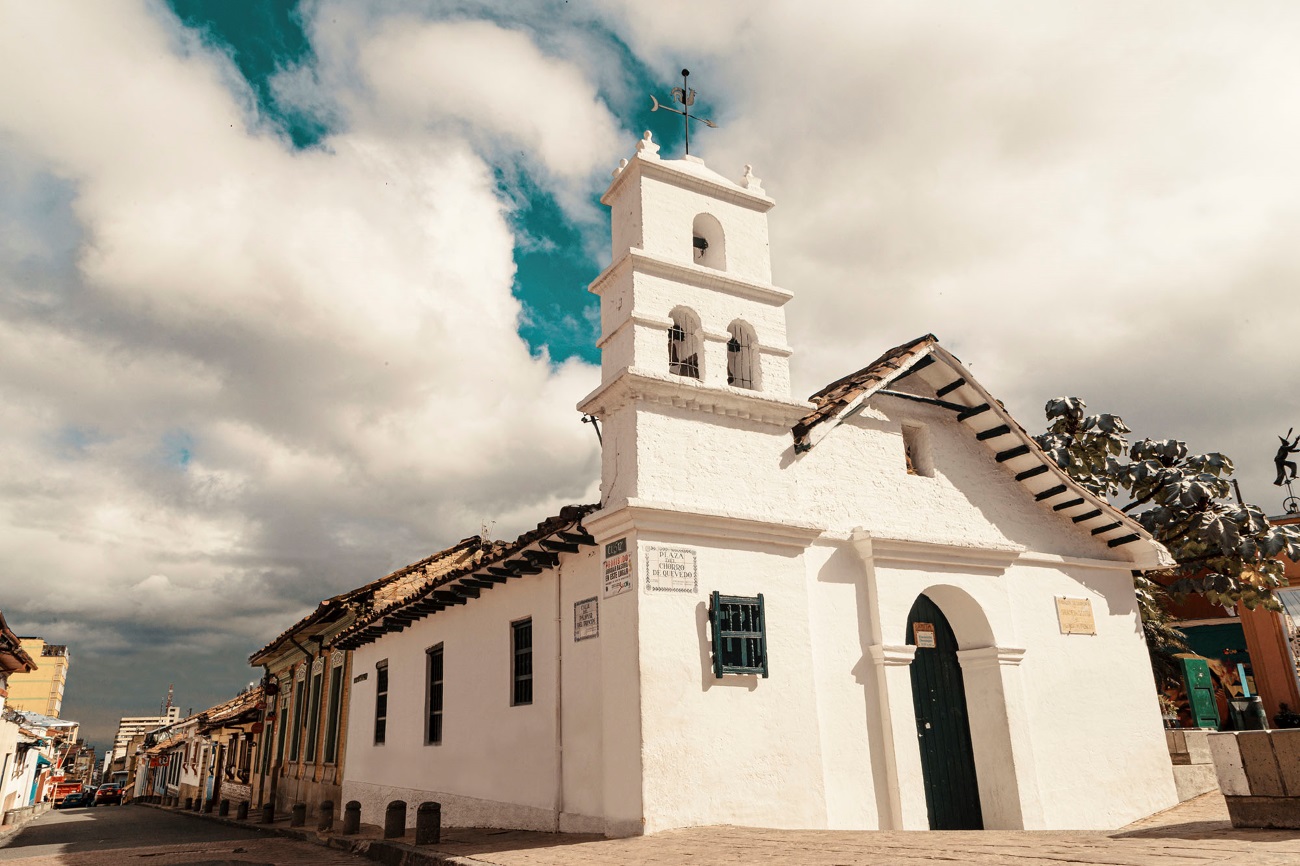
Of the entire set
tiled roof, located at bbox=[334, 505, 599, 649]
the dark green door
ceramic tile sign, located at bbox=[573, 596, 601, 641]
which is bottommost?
the dark green door

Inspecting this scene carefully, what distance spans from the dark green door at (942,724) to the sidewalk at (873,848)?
2922mm

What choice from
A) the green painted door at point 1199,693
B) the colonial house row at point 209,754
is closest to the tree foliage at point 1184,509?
the green painted door at point 1199,693

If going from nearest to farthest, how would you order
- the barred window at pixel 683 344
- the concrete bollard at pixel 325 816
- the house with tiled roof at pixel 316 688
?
the barred window at pixel 683 344 → the concrete bollard at pixel 325 816 → the house with tiled roof at pixel 316 688

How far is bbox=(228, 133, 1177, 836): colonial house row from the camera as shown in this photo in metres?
8.84

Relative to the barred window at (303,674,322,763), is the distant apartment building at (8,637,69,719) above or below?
above

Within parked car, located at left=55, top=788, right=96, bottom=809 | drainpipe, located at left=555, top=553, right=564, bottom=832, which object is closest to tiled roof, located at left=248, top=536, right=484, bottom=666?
drainpipe, located at left=555, top=553, right=564, bottom=832

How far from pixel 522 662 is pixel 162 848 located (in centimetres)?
831

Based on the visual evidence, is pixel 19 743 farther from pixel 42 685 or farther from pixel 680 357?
pixel 42 685

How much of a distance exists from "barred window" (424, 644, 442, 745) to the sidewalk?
452cm

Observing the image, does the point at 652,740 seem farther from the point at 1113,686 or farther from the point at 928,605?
the point at 1113,686

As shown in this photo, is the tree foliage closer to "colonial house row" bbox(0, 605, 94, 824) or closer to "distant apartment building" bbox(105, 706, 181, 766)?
"colonial house row" bbox(0, 605, 94, 824)

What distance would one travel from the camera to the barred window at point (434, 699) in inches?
552

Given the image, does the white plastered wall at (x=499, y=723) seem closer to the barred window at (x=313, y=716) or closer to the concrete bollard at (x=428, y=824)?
the concrete bollard at (x=428, y=824)

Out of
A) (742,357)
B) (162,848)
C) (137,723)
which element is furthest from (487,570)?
(137,723)
